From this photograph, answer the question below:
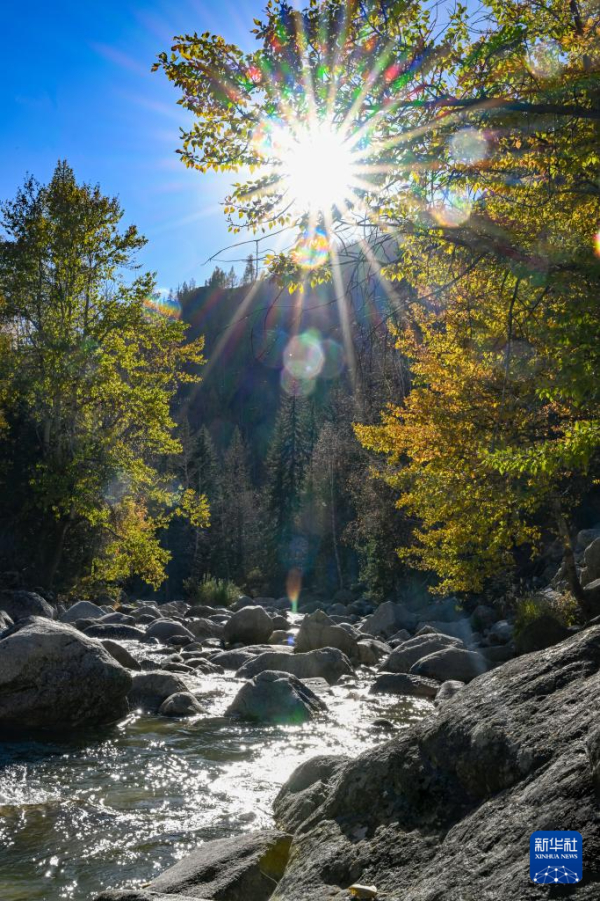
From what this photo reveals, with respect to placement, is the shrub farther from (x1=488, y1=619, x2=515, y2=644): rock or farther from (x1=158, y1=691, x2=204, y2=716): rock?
(x1=158, y1=691, x2=204, y2=716): rock

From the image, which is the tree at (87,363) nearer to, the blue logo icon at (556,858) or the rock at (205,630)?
the rock at (205,630)

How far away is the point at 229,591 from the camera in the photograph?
31.5m

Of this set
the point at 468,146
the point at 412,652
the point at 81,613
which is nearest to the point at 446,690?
the point at 412,652

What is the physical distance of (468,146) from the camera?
510 cm

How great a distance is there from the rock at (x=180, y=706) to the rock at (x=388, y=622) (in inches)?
427

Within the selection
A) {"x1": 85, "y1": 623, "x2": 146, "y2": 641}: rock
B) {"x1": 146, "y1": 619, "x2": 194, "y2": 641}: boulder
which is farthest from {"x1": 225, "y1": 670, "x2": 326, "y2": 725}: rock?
{"x1": 146, "y1": 619, "x2": 194, "y2": 641}: boulder

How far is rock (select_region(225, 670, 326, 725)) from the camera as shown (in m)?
9.55

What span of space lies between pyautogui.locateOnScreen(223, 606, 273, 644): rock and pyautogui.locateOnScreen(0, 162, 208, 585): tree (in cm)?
244

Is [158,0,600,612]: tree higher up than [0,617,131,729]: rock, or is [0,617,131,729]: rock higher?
[158,0,600,612]: tree

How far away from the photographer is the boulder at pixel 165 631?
1705 cm

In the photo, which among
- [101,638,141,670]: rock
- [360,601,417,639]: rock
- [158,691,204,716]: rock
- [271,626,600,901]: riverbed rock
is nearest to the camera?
[271,626,600,901]: riverbed rock

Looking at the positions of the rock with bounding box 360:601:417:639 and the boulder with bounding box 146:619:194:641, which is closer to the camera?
the boulder with bounding box 146:619:194:641

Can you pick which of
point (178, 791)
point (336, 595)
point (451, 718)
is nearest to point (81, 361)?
point (178, 791)

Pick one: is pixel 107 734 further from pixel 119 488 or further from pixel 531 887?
pixel 119 488
